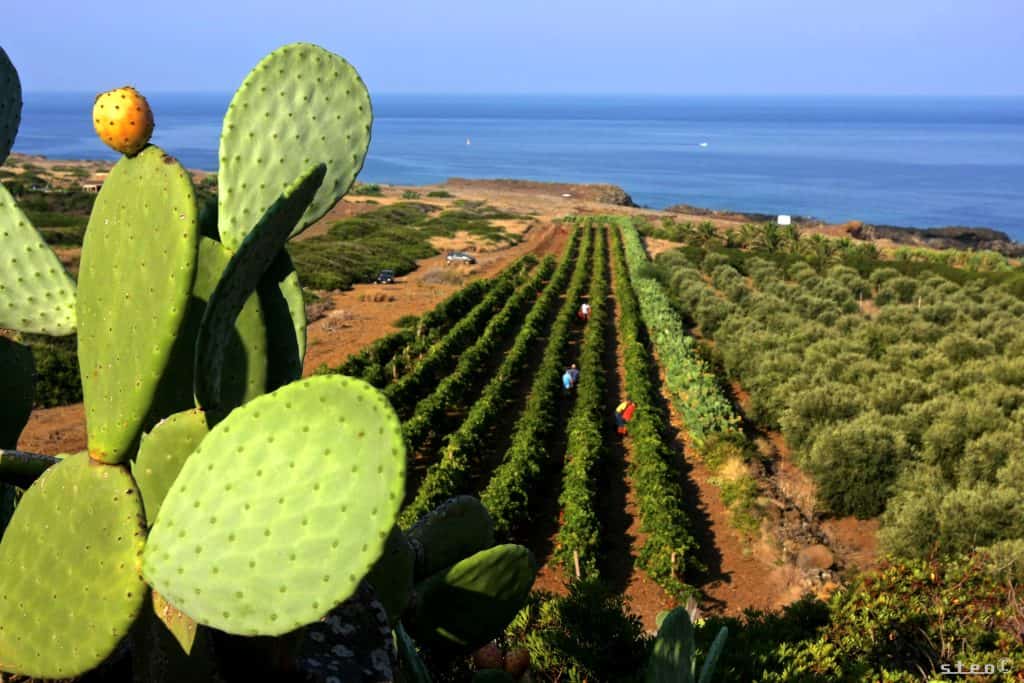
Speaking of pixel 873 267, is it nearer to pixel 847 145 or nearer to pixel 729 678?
pixel 729 678

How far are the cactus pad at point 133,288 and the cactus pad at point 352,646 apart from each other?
91 cm

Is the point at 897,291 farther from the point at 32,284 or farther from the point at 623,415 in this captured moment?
the point at 32,284

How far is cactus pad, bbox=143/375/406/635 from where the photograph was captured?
166 centimetres

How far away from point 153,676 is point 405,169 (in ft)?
488

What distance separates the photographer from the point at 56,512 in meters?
2.15

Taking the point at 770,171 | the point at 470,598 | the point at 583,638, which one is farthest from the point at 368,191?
the point at 470,598

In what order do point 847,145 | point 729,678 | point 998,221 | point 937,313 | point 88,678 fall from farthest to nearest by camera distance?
point 847,145
point 998,221
point 937,313
point 729,678
point 88,678

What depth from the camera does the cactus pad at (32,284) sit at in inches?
104

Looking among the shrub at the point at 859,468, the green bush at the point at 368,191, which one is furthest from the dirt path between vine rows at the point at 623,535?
the green bush at the point at 368,191

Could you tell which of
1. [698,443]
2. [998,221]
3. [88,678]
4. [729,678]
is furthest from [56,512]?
[998,221]

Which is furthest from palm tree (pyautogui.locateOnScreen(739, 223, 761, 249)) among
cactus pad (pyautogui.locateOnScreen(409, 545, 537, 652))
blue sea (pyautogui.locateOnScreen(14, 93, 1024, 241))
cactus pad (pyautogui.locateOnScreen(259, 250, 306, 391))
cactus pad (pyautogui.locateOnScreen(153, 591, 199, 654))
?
cactus pad (pyautogui.locateOnScreen(153, 591, 199, 654))

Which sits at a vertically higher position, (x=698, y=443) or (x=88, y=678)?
(x=88, y=678)

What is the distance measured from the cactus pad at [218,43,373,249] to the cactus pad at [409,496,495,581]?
1.54 m

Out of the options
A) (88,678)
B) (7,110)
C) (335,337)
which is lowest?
(335,337)
